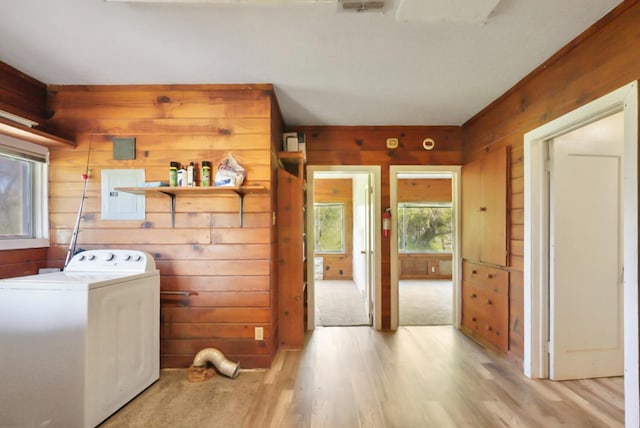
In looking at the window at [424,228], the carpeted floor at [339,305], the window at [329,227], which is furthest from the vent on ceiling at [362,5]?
the window at [424,228]

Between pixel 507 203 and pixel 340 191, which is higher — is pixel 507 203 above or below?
below

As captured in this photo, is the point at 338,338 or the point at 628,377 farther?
the point at 338,338

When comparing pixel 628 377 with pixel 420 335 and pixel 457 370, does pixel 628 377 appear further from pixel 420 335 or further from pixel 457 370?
pixel 420 335

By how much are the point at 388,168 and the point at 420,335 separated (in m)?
1.91

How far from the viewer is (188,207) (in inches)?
94.7

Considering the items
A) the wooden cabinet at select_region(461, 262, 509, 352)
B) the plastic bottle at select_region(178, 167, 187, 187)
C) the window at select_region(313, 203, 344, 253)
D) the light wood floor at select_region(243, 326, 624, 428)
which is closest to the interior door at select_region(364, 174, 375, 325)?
the light wood floor at select_region(243, 326, 624, 428)

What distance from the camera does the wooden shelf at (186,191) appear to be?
7.18 ft

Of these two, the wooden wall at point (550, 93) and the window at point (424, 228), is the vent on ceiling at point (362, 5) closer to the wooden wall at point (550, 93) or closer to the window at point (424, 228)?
the wooden wall at point (550, 93)

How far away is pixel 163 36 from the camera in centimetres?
178

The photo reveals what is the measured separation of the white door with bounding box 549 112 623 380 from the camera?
2.20m

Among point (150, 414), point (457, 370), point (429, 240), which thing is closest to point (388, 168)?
point (457, 370)

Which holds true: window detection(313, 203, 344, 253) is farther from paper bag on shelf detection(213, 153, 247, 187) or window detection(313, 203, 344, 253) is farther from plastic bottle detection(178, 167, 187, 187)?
plastic bottle detection(178, 167, 187, 187)

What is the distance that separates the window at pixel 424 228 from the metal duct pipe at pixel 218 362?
531 cm

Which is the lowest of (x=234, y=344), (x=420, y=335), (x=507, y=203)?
(x=420, y=335)
